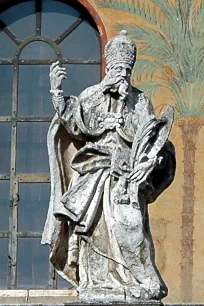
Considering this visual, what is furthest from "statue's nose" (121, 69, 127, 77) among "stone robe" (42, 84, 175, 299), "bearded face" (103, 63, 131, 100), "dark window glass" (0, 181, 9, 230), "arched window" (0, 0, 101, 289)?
"dark window glass" (0, 181, 9, 230)

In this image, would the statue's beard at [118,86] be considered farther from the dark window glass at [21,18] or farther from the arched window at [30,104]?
the dark window glass at [21,18]

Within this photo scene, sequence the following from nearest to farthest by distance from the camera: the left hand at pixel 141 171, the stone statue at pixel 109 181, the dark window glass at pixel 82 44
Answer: the stone statue at pixel 109 181 → the left hand at pixel 141 171 → the dark window glass at pixel 82 44

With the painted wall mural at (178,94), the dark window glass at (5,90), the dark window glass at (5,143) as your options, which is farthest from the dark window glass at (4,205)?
the painted wall mural at (178,94)

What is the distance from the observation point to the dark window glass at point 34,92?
58.1ft

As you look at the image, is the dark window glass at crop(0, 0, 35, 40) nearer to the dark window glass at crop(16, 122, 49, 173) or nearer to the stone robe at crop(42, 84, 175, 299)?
the dark window glass at crop(16, 122, 49, 173)

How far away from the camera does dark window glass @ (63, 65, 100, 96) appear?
1775 cm

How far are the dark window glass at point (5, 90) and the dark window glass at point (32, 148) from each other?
0.71 feet

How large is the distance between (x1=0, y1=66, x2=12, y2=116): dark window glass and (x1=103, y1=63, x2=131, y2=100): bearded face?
3.95 meters

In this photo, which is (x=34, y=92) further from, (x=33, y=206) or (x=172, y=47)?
(x=172, y=47)

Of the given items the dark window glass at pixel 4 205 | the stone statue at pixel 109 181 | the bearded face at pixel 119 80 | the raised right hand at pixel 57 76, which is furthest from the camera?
the dark window glass at pixel 4 205

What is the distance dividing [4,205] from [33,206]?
0.92 feet

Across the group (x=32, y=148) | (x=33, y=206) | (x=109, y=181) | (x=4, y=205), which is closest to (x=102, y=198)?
(x=109, y=181)

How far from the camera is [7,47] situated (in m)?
18.0

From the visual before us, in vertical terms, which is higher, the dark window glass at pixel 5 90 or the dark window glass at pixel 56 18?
the dark window glass at pixel 56 18
